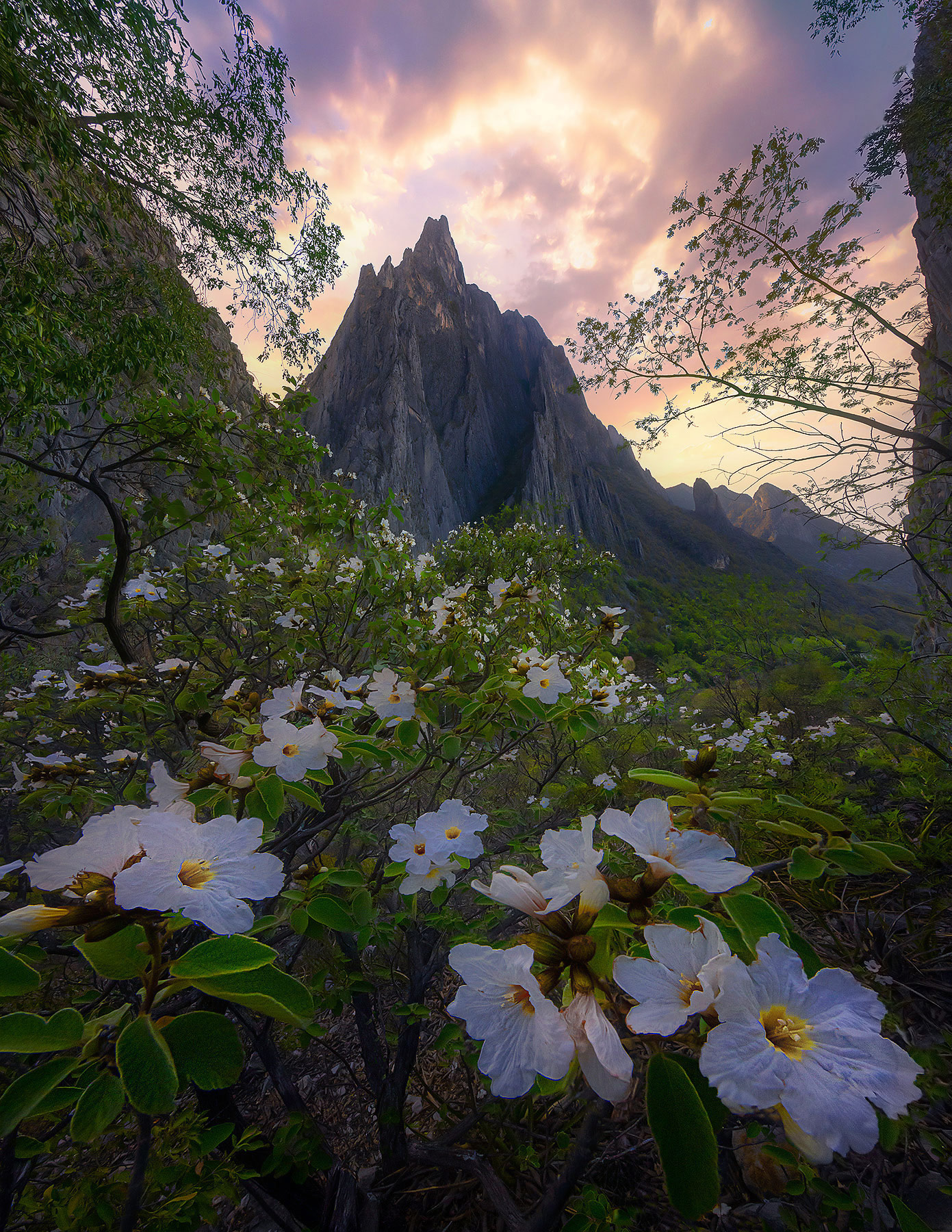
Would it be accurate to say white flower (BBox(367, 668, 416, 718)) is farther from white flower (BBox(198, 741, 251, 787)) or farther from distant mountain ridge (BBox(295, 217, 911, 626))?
distant mountain ridge (BBox(295, 217, 911, 626))

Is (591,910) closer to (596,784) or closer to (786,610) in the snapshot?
(596,784)

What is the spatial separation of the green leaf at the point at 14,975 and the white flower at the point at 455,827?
0.72m

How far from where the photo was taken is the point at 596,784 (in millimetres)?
3885

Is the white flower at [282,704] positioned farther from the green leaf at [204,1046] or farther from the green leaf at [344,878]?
the green leaf at [204,1046]

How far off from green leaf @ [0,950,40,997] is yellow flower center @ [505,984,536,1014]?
453 mm

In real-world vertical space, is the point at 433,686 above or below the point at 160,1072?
above

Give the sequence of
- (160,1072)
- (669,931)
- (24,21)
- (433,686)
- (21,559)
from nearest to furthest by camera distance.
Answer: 1. (160,1072)
2. (669,931)
3. (433,686)
4. (24,21)
5. (21,559)

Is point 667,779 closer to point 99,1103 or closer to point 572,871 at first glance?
point 572,871

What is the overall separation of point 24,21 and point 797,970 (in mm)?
5597

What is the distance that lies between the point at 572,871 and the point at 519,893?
2.9 inches

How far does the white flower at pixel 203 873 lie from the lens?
48 cm

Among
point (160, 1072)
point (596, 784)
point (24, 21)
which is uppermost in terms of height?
point (24, 21)

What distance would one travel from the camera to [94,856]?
0.55m

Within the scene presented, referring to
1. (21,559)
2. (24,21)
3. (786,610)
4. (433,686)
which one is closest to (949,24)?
(786,610)
